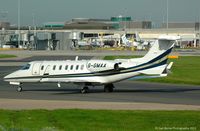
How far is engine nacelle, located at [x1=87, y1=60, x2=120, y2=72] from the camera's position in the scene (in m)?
38.4

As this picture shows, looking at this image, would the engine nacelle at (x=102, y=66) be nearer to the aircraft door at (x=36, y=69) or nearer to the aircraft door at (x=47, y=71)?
the aircraft door at (x=47, y=71)

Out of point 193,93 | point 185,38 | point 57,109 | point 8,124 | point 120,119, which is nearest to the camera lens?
point 8,124

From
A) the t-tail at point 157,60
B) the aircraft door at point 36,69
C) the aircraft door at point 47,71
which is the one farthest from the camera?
the aircraft door at point 36,69

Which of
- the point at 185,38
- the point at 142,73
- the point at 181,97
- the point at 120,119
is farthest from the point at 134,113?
the point at 185,38

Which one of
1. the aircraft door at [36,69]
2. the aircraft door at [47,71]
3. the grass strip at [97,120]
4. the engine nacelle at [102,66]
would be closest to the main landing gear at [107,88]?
the engine nacelle at [102,66]

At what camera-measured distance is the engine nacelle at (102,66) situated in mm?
38438

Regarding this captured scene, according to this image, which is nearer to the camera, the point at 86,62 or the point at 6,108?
the point at 6,108

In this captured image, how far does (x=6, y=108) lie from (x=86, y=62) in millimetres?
11377

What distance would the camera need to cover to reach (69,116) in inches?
990

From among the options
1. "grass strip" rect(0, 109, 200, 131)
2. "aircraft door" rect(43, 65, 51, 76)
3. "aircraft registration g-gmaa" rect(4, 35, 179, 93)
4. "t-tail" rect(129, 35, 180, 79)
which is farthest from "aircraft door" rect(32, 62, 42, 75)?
"grass strip" rect(0, 109, 200, 131)

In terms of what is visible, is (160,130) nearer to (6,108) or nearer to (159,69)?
(6,108)

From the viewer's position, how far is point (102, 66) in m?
38.7

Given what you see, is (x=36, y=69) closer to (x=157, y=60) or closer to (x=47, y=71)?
(x=47, y=71)

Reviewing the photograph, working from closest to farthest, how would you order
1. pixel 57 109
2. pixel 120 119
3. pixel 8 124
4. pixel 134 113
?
pixel 8 124
pixel 120 119
pixel 134 113
pixel 57 109
